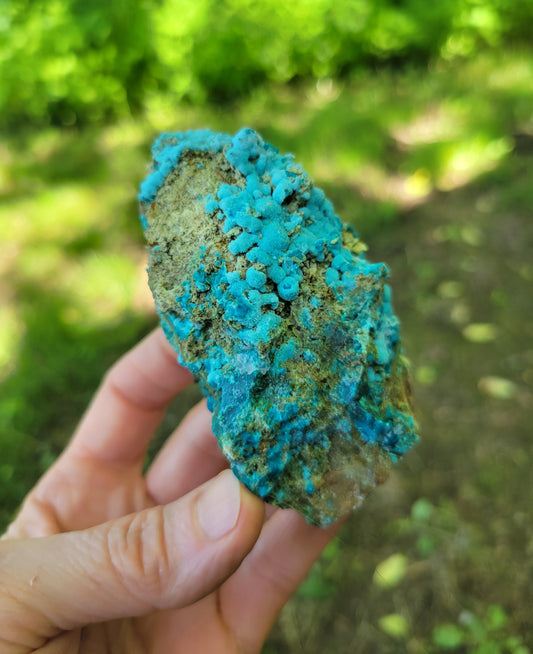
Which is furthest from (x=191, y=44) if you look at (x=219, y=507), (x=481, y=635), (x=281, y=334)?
(x=481, y=635)

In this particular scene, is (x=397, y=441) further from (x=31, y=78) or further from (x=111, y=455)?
(x=31, y=78)

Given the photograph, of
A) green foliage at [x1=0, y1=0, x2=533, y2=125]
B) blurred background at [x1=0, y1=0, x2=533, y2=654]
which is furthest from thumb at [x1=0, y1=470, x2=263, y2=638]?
green foliage at [x1=0, y1=0, x2=533, y2=125]

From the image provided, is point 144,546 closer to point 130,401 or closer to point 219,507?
point 219,507

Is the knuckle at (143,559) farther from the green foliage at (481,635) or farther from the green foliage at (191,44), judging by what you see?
the green foliage at (191,44)

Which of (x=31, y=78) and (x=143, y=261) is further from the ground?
(x=31, y=78)

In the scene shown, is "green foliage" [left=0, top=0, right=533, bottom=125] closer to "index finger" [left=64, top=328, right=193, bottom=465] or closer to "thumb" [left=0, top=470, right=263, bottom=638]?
"index finger" [left=64, top=328, right=193, bottom=465]

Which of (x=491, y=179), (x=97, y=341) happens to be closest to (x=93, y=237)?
(x=97, y=341)

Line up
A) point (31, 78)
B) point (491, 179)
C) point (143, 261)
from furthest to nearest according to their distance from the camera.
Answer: point (31, 78)
point (491, 179)
point (143, 261)
